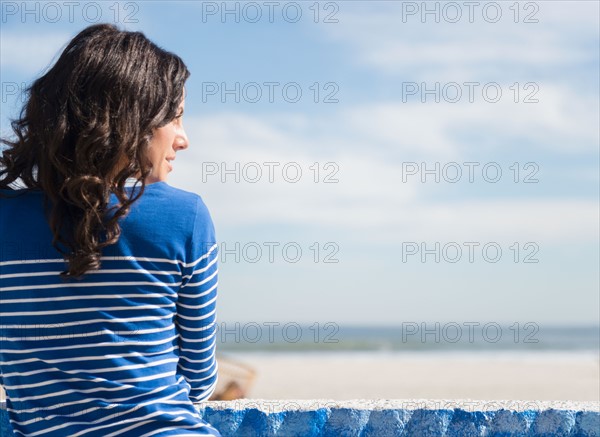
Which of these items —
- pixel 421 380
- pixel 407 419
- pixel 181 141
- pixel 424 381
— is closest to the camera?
pixel 181 141

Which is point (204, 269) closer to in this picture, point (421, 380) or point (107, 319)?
point (107, 319)

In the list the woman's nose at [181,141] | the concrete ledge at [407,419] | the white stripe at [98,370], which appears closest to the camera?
the white stripe at [98,370]

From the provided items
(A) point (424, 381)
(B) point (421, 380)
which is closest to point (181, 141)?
(A) point (424, 381)

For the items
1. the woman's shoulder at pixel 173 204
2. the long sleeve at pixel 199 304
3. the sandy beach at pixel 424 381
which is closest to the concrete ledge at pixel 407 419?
the long sleeve at pixel 199 304

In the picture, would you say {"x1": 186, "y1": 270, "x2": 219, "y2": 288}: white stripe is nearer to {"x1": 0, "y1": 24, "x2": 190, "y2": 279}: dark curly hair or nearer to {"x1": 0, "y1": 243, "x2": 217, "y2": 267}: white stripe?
{"x1": 0, "y1": 243, "x2": 217, "y2": 267}: white stripe

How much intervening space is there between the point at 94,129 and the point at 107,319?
36 centimetres

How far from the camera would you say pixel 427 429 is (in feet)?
7.93

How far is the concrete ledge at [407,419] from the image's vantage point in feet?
7.88

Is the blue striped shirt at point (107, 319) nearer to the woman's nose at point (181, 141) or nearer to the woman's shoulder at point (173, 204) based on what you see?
the woman's shoulder at point (173, 204)

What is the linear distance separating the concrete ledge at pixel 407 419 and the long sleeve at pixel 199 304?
29.4 inches

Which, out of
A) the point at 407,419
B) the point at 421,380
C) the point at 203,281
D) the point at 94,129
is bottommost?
the point at 421,380

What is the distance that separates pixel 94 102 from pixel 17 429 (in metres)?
0.67

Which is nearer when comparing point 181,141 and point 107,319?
point 107,319

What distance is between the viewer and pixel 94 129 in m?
1.52
